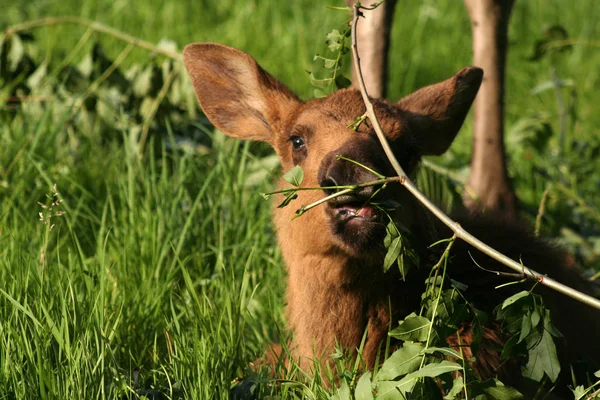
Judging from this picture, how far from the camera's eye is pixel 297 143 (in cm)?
427

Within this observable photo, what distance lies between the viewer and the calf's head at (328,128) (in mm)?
3674

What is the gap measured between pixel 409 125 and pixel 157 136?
7.03ft

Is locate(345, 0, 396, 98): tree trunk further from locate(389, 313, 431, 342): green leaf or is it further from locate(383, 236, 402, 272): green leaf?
locate(389, 313, 431, 342): green leaf

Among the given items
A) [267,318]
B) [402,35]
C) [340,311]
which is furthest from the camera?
[402,35]

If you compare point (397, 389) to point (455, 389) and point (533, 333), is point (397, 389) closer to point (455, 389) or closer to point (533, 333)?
point (455, 389)

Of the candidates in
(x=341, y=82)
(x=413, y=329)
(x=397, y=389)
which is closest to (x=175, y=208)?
(x=341, y=82)

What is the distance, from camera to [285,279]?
190 inches

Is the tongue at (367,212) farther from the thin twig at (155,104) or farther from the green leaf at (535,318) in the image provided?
the thin twig at (155,104)

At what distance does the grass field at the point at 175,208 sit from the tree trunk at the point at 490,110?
280 mm

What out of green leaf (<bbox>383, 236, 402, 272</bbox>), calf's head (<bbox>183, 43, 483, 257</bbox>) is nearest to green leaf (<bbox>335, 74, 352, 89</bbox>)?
calf's head (<bbox>183, 43, 483, 257</bbox>)

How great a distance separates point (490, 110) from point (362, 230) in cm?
234

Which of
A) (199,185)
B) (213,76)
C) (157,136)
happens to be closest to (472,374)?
(213,76)

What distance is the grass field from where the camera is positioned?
11.8ft

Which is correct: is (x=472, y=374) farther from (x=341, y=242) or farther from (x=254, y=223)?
(x=254, y=223)
